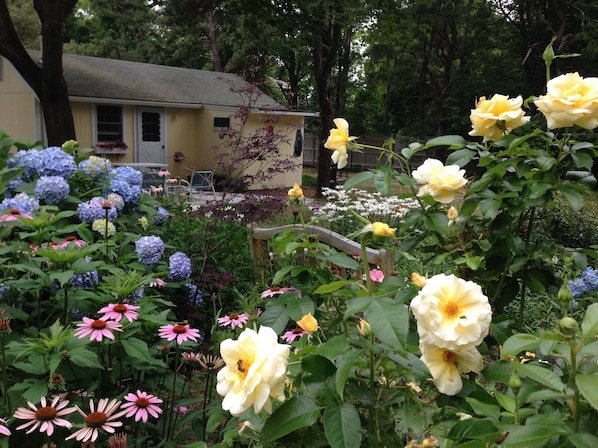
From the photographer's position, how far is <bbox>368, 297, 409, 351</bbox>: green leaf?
0.77 m

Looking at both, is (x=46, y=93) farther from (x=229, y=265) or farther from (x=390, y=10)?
(x=229, y=265)

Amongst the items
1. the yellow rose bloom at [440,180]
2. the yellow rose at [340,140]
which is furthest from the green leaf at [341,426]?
the yellow rose at [340,140]

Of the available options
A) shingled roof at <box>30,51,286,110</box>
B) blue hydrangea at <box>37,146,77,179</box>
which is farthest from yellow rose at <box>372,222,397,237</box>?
shingled roof at <box>30,51,286,110</box>

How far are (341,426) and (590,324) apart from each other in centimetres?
41

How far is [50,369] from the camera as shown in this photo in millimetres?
1395

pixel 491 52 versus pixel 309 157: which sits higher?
pixel 491 52

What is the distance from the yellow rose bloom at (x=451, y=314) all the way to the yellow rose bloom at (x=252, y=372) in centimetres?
22

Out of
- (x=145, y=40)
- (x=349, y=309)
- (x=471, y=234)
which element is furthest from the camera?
(x=145, y=40)

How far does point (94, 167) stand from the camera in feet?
8.96

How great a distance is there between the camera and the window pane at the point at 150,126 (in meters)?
14.5

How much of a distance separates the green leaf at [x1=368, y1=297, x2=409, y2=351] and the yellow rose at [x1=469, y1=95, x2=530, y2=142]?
0.62 meters

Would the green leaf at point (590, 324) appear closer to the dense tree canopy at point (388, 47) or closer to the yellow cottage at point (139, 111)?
the dense tree canopy at point (388, 47)

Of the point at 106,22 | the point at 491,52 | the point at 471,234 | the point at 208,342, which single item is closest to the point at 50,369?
the point at 471,234

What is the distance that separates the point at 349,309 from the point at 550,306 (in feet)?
11.5
